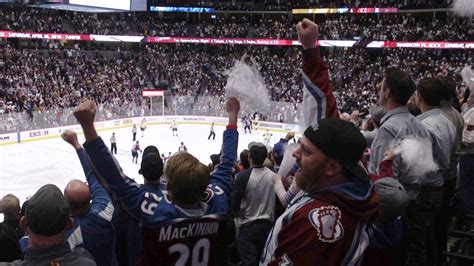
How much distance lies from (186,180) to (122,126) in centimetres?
2740

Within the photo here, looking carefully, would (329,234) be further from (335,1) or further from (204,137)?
(335,1)

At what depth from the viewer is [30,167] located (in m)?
18.3

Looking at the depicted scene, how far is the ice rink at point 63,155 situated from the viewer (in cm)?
1636

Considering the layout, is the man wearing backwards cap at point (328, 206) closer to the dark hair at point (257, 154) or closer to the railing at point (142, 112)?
the dark hair at point (257, 154)

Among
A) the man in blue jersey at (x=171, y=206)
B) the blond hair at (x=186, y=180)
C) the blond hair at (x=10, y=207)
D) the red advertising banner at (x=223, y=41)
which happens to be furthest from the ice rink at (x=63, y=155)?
the blond hair at (x=186, y=180)

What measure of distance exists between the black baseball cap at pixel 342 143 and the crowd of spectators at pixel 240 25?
31.8 meters

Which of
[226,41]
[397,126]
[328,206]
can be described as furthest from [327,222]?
[226,41]

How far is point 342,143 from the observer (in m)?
1.93

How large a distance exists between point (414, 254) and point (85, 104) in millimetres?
2456

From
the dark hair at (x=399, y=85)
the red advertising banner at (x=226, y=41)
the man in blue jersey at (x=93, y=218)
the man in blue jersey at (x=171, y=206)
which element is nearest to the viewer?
the man in blue jersey at (x=171, y=206)

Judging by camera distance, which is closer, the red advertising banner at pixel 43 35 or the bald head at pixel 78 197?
the bald head at pixel 78 197

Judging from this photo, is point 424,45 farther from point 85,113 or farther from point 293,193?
point 85,113

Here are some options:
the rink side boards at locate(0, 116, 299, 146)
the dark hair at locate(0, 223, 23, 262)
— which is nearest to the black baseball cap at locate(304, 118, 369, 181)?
the dark hair at locate(0, 223, 23, 262)

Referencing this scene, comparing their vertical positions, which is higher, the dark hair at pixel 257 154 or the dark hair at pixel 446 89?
the dark hair at pixel 446 89
